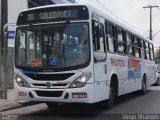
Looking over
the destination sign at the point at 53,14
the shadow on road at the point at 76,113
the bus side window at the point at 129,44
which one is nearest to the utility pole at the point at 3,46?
the shadow on road at the point at 76,113

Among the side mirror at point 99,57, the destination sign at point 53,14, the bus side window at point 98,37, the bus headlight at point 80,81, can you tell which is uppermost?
the destination sign at point 53,14

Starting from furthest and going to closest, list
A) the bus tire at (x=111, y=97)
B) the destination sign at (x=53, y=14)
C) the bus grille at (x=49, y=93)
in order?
the bus tire at (x=111, y=97) < the destination sign at (x=53, y=14) < the bus grille at (x=49, y=93)

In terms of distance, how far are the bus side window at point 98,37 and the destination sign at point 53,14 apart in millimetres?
534

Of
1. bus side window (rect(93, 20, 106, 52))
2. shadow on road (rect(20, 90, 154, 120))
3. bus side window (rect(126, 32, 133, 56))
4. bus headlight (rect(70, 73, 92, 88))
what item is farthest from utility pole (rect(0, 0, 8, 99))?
bus headlight (rect(70, 73, 92, 88))

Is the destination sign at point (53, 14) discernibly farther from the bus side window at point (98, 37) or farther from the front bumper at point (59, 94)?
the front bumper at point (59, 94)

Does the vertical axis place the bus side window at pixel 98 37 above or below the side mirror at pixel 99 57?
above

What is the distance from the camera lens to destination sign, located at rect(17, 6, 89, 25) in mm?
12016

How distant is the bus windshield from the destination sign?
19cm

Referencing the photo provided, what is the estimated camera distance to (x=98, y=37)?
488 inches

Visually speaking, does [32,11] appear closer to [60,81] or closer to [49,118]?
[60,81]

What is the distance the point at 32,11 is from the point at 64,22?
1.23 meters

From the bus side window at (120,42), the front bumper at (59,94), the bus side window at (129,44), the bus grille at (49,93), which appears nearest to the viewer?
the front bumper at (59,94)

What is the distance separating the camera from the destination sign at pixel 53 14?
1202 centimetres

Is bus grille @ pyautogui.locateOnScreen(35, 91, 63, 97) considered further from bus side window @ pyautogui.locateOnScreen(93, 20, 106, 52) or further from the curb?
the curb
